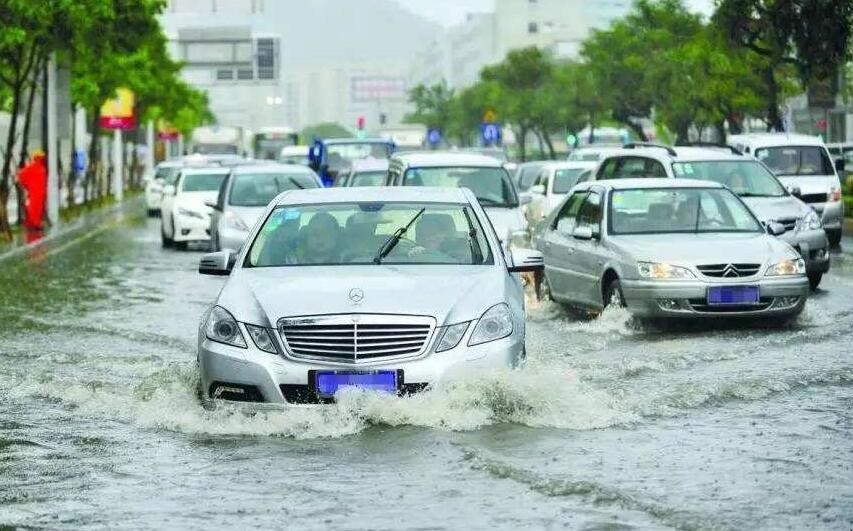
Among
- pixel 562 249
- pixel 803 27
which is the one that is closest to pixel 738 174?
pixel 562 249

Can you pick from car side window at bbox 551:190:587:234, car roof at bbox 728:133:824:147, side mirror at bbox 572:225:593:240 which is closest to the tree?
car roof at bbox 728:133:824:147

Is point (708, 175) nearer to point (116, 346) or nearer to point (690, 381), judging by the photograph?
point (116, 346)

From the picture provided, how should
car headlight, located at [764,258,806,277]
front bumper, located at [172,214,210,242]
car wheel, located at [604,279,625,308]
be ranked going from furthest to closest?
front bumper, located at [172,214,210,242] < car wheel, located at [604,279,625,308] < car headlight, located at [764,258,806,277]

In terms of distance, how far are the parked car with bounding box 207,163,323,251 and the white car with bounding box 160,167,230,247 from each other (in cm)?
438

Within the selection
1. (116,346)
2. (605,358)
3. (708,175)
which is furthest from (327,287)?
(708,175)

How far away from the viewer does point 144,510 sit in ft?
28.6

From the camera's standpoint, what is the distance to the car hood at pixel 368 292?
1123cm

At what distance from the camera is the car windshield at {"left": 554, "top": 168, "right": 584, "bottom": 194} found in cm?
3553

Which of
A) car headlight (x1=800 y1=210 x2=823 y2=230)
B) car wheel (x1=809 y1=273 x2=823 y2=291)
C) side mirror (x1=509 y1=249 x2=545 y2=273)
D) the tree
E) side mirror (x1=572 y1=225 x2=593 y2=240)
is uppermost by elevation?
the tree

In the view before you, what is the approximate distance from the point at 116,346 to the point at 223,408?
599cm

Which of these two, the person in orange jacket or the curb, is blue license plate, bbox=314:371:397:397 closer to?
the curb

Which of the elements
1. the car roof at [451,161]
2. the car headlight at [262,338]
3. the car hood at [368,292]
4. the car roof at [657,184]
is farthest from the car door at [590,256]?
the car headlight at [262,338]

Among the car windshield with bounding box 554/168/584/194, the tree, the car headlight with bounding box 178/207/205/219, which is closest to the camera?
the car windshield with bounding box 554/168/584/194

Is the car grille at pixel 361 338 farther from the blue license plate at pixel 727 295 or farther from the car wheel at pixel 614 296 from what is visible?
the car wheel at pixel 614 296
